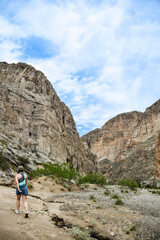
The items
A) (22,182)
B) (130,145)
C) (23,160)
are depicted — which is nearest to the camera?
(22,182)

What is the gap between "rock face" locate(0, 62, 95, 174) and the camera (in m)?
45.8

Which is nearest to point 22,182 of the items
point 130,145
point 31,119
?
point 31,119

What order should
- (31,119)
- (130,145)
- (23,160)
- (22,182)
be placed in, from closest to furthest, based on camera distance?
1. (22,182)
2. (23,160)
3. (31,119)
4. (130,145)

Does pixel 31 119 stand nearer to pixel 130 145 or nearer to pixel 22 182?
pixel 22 182

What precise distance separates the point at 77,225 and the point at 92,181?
3101 cm

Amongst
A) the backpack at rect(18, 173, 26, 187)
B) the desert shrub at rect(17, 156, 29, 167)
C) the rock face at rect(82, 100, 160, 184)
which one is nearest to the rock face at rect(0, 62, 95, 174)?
the desert shrub at rect(17, 156, 29, 167)

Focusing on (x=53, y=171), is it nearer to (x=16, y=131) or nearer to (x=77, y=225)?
(x=16, y=131)

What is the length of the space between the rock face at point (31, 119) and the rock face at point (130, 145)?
22716 millimetres

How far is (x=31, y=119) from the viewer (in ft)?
177

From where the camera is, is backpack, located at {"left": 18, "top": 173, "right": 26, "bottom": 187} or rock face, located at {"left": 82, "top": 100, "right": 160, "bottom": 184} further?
rock face, located at {"left": 82, "top": 100, "right": 160, "bottom": 184}

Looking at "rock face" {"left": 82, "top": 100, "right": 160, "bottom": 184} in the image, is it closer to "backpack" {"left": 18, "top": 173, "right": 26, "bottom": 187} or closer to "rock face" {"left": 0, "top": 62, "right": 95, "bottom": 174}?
"rock face" {"left": 0, "top": 62, "right": 95, "bottom": 174}

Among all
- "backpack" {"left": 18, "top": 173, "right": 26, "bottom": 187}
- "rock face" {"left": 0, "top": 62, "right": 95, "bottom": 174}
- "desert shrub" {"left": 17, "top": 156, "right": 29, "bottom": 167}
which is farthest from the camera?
"rock face" {"left": 0, "top": 62, "right": 95, "bottom": 174}

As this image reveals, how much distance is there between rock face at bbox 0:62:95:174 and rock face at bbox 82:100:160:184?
74.5ft

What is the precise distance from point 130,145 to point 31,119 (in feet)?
268
